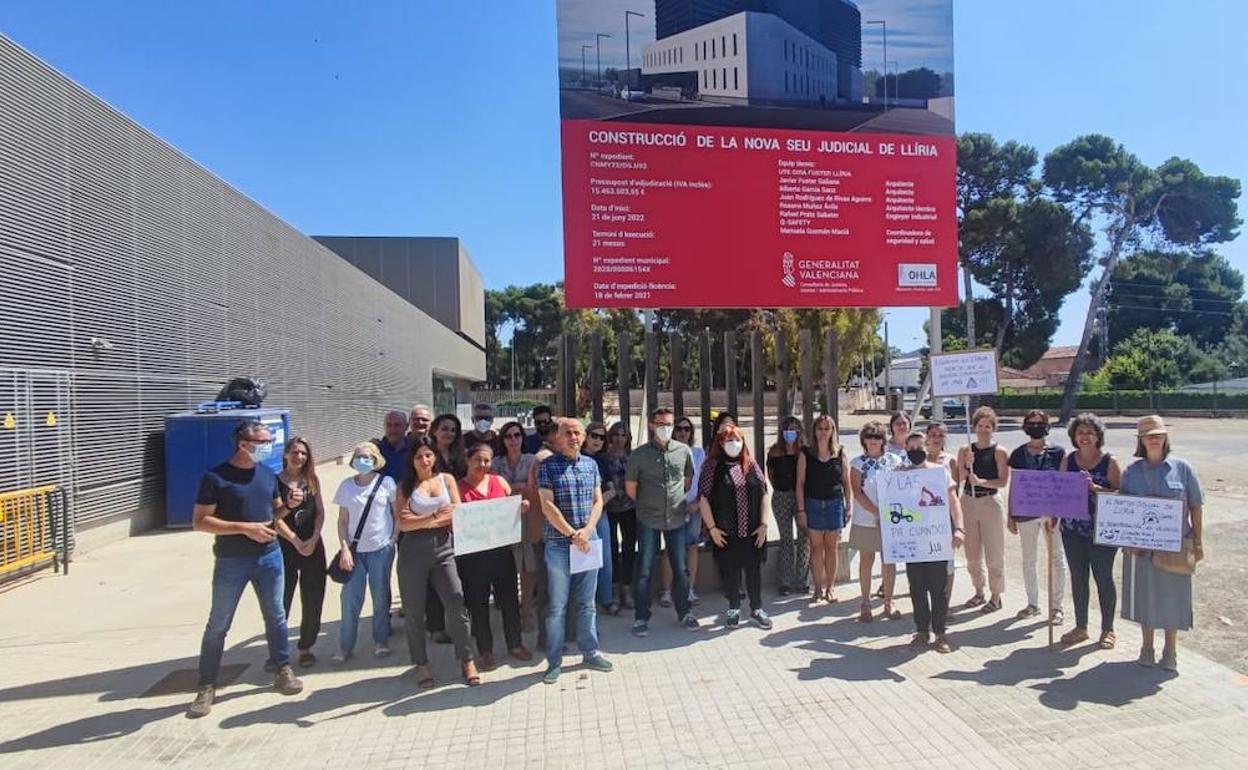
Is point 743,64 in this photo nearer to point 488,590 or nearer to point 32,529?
point 488,590

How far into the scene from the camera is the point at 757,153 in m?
6.70

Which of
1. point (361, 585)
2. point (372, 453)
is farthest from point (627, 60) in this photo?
point (361, 585)

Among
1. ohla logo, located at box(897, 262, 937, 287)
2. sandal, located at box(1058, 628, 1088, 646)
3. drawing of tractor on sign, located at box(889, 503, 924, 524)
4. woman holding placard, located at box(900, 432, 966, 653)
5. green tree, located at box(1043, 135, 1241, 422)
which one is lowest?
sandal, located at box(1058, 628, 1088, 646)

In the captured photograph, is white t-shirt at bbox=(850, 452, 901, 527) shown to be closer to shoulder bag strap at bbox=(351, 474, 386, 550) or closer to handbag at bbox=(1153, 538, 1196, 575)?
handbag at bbox=(1153, 538, 1196, 575)

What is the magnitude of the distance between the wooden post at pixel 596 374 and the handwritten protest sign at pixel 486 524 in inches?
72.7

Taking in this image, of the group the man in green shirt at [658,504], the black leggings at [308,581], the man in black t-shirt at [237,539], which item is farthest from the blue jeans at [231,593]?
the man in green shirt at [658,504]

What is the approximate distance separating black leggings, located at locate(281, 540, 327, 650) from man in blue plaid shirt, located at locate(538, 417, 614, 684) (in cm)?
166

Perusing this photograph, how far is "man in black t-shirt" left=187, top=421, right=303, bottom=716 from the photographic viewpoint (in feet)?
13.8

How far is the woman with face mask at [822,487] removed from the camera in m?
5.85

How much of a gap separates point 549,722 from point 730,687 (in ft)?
3.87

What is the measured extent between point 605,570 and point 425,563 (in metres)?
1.47

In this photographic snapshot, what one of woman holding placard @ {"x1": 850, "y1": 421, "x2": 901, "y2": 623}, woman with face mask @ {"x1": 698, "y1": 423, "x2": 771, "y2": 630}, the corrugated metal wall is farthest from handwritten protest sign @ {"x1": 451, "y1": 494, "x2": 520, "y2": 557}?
the corrugated metal wall

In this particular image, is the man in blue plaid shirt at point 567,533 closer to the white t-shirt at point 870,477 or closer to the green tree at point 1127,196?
the white t-shirt at point 870,477

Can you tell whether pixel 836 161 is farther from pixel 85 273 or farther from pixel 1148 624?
pixel 85 273
